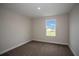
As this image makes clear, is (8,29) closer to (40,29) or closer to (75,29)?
(40,29)

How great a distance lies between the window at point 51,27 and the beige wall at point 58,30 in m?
0.29

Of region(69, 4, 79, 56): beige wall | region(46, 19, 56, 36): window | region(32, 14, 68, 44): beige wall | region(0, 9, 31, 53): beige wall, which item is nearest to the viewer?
region(69, 4, 79, 56): beige wall

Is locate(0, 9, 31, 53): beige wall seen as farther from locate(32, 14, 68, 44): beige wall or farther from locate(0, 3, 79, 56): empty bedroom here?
locate(32, 14, 68, 44): beige wall

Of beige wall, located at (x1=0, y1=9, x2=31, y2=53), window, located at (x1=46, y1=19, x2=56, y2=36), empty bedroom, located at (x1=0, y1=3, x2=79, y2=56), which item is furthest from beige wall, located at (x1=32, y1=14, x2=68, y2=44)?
beige wall, located at (x1=0, y1=9, x2=31, y2=53)

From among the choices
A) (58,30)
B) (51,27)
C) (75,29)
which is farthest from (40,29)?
(75,29)

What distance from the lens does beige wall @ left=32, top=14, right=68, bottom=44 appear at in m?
4.94

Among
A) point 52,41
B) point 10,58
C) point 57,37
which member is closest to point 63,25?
point 57,37

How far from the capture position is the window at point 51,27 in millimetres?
5432

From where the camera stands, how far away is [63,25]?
4.99 meters

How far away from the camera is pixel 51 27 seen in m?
5.55

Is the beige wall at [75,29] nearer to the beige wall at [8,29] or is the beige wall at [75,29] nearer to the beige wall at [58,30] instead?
the beige wall at [58,30]

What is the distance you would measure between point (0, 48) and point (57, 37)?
3.82 meters

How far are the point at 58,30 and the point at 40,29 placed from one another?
5.16ft

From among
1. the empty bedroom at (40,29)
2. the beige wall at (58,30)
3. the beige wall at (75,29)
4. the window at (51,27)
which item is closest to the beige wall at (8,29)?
the empty bedroom at (40,29)
